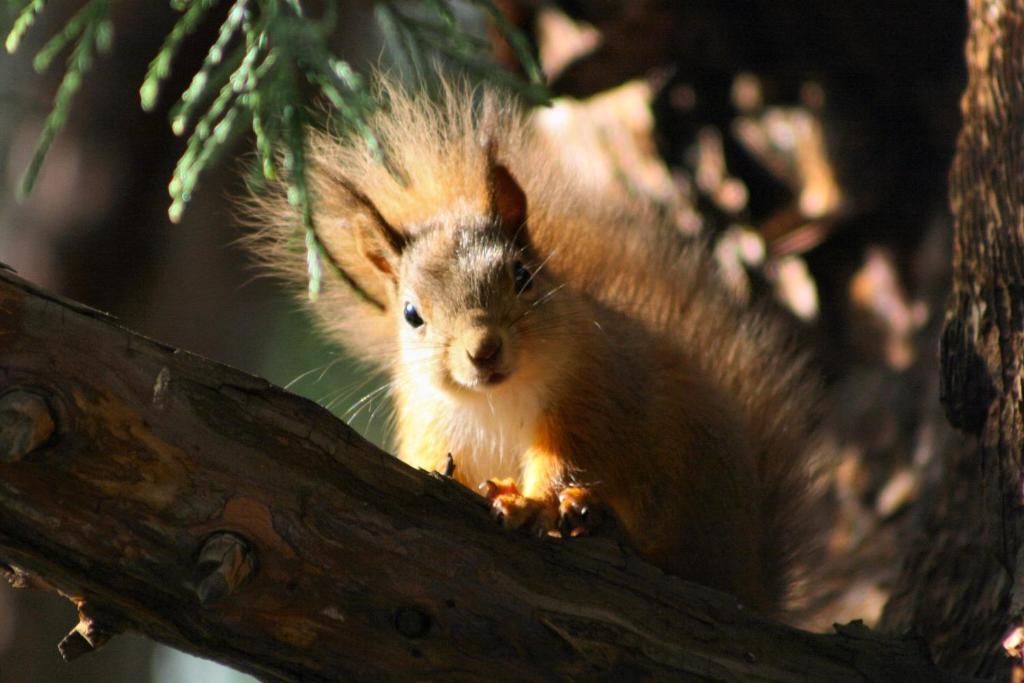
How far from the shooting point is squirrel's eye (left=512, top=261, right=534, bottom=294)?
104 inches

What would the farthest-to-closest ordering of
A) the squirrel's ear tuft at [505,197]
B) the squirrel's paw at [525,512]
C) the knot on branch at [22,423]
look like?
the squirrel's ear tuft at [505,197] → the squirrel's paw at [525,512] → the knot on branch at [22,423]

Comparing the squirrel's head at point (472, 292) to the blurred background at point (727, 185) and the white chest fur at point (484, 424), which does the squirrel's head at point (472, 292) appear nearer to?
the white chest fur at point (484, 424)

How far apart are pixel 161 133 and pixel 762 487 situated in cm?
248

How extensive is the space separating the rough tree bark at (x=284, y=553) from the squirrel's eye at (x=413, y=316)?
599mm

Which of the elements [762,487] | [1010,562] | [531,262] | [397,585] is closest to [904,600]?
[762,487]

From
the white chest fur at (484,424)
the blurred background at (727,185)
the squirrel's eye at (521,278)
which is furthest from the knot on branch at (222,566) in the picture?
the blurred background at (727,185)

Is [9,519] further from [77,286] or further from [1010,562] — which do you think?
[77,286]

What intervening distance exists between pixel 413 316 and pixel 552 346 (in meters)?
0.34

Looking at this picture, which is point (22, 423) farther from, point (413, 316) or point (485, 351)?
point (413, 316)

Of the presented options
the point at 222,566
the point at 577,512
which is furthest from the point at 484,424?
the point at 222,566

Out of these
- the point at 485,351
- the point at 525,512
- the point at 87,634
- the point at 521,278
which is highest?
the point at 521,278

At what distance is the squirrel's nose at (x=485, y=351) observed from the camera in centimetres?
243

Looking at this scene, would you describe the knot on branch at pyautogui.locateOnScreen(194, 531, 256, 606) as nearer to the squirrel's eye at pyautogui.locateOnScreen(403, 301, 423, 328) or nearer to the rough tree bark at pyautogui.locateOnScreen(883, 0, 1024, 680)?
the squirrel's eye at pyautogui.locateOnScreen(403, 301, 423, 328)

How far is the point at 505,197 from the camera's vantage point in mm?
2764
